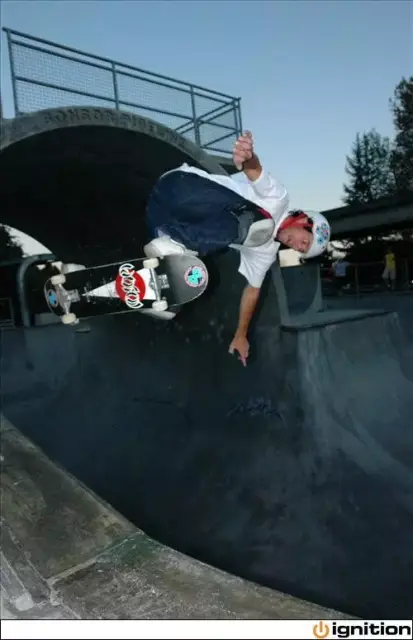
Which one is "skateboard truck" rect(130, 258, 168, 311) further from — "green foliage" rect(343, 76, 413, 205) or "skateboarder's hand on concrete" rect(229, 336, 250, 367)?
"green foliage" rect(343, 76, 413, 205)

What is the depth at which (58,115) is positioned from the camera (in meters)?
4.06

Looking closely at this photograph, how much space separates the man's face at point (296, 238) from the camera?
4.12 meters

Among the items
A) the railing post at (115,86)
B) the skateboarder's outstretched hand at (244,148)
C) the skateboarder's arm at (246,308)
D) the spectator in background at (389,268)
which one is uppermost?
the railing post at (115,86)

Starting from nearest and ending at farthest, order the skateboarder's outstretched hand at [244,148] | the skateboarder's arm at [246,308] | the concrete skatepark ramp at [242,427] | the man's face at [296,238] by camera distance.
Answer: the concrete skatepark ramp at [242,427], the skateboarder's outstretched hand at [244,148], the man's face at [296,238], the skateboarder's arm at [246,308]

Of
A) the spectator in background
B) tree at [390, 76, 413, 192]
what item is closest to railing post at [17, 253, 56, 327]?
the spectator in background

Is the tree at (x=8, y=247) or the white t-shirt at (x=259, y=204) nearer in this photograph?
the white t-shirt at (x=259, y=204)

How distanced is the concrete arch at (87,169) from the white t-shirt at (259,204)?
233 mm

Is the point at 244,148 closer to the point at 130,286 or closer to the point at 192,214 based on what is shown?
the point at 192,214

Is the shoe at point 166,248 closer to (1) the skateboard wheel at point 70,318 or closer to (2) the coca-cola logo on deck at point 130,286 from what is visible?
(2) the coca-cola logo on deck at point 130,286

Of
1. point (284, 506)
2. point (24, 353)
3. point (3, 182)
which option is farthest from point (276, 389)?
point (24, 353)

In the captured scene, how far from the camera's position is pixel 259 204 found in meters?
4.21

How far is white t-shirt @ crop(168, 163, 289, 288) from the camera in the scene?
13.3 feet

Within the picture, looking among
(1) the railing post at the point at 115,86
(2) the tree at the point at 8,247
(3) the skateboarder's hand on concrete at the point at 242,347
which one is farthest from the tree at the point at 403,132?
(2) the tree at the point at 8,247

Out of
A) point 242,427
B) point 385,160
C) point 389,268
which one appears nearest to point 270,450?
point 242,427
